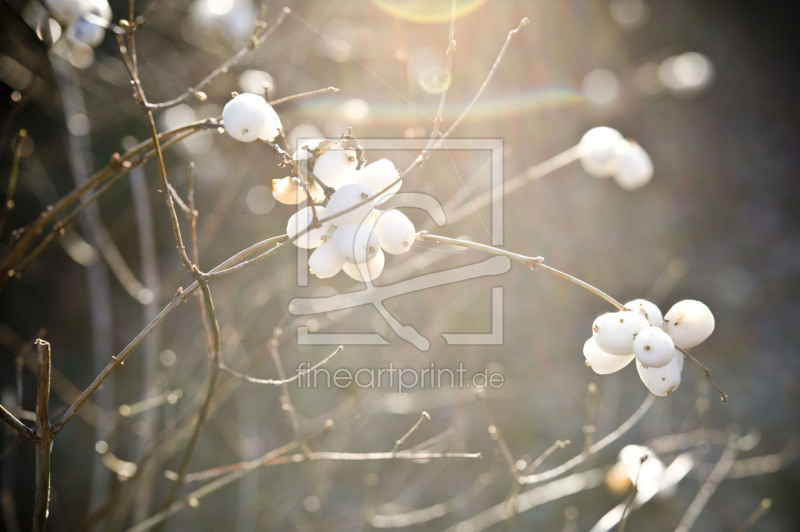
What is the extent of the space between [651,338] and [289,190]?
359 mm

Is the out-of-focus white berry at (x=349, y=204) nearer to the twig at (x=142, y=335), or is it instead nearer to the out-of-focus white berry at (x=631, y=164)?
the twig at (x=142, y=335)

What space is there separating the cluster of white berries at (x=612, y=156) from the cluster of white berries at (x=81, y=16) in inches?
31.6

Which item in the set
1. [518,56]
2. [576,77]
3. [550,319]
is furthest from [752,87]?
[550,319]

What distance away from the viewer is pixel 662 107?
239 cm

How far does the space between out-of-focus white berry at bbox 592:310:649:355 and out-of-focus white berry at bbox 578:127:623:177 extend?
60 centimetres

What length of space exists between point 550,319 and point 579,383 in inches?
9.7

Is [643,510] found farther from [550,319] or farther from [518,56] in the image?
[518,56]

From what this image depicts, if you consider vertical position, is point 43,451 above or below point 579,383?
below

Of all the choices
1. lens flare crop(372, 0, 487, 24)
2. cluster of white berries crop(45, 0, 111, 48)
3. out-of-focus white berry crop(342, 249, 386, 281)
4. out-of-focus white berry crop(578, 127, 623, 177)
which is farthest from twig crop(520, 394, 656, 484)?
lens flare crop(372, 0, 487, 24)

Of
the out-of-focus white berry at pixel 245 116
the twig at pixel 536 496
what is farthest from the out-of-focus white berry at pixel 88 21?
the twig at pixel 536 496

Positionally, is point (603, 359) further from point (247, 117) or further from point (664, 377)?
point (247, 117)

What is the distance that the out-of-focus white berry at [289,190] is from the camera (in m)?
0.58

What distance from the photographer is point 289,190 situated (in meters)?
0.59

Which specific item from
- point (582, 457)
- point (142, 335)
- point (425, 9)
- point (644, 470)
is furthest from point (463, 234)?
point (142, 335)
